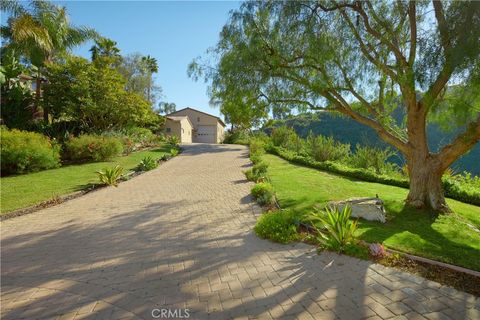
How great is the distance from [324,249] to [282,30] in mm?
5675

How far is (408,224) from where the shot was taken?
6.98 meters

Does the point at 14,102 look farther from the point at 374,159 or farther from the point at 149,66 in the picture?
the point at 149,66

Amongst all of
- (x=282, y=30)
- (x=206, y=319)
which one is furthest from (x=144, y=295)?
(x=282, y=30)

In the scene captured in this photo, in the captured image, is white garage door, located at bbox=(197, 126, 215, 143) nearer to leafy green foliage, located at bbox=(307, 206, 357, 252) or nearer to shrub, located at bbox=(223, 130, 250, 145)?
shrub, located at bbox=(223, 130, 250, 145)

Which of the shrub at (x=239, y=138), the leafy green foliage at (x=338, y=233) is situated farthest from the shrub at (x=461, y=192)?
the shrub at (x=239, y=138)

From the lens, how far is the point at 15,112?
757 inches

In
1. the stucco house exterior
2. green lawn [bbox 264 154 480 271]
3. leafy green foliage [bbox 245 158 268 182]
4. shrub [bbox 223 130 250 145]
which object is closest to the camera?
green lawn [bbox 264 154 480 271]

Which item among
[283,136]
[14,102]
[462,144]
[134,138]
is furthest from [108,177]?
[283,136]

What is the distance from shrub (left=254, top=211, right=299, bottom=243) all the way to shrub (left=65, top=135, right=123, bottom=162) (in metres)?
14.2

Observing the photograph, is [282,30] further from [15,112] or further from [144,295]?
[15,112]

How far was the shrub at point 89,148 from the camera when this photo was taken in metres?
17.1

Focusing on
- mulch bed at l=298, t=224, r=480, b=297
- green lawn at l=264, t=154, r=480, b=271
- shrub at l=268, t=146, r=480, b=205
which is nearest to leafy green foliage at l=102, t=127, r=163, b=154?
shrub at l=268, t=146, r=480, b=205

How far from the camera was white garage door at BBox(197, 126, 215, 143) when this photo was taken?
49900 millimetres

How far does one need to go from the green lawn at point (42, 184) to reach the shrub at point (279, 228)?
7.70m
